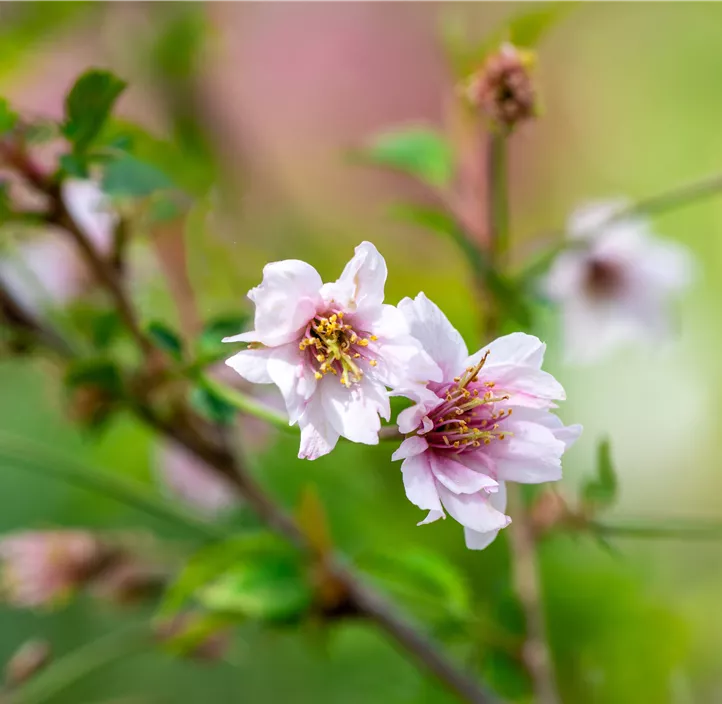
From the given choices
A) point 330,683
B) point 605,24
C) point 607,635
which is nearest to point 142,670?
point 330,683

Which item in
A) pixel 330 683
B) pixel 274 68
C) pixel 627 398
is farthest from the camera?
pixel 274 68

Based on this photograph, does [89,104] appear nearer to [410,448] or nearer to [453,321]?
[410,448]

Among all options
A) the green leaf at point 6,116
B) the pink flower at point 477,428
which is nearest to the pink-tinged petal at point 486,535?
the pink flower at point 477,428

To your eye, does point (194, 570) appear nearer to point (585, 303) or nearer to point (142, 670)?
point (585, 303)

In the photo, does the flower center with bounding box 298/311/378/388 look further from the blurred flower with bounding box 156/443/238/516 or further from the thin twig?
the blurred flower with bounding box 156/443/238/516

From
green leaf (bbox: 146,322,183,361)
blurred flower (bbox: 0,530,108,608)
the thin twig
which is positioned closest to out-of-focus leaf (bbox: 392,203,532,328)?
the thin twig

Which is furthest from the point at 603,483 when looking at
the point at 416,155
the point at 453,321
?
the point at 453,321

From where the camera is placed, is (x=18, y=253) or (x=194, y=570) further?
(x=18, y=253)

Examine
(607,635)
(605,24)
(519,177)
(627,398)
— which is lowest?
(607,635)
